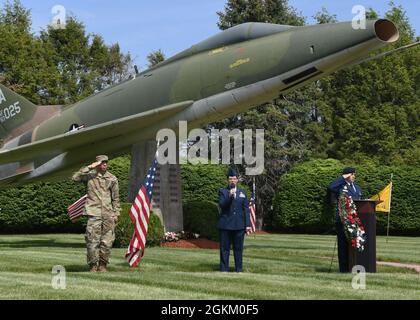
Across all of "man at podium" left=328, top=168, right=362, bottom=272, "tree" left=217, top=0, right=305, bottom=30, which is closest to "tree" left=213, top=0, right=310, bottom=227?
"tree" left=217, top=0, right=305, bottom=30

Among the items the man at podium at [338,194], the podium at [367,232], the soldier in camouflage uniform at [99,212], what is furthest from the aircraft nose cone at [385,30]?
the soldier in camouflage uniform at [99,212]

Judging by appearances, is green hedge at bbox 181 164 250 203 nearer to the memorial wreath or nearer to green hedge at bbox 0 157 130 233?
green hedge at bbox 0 157 130 233

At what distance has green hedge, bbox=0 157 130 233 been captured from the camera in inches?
1191

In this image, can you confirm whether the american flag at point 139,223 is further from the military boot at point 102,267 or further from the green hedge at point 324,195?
the green hedge at point 324,195

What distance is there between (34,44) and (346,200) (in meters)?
36.4

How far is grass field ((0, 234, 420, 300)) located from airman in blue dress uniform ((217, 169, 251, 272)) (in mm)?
509

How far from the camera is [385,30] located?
15852 millimetres

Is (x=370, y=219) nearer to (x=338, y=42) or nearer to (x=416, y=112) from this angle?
(x=338, y=42)

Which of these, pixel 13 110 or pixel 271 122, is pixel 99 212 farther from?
pixel 271 122

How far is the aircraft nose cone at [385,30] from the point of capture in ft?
51.8

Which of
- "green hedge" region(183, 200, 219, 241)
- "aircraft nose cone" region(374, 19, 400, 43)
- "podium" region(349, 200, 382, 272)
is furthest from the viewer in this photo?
"green hedge" region(183, 200, 219, 241)

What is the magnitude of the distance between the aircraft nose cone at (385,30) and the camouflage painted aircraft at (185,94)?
0.02m

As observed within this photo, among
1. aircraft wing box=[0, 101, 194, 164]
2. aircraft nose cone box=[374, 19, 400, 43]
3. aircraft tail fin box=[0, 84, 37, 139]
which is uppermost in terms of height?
aircraft nose cone box=[374, 19, 400, 43]
